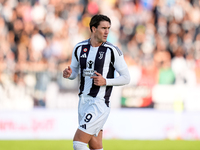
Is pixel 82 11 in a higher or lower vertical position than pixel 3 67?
higher

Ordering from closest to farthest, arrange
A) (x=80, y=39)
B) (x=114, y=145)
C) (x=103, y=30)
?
(x=103, y=30)
(x=114, y=145)
(x=80, y=39)

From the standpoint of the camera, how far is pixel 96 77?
4.93 meters

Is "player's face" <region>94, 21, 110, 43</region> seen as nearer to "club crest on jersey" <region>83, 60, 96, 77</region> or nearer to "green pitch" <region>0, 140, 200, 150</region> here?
"club crest on jersey" <region>83, 60, 96, 77</region>

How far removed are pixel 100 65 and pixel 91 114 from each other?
25.1 inches

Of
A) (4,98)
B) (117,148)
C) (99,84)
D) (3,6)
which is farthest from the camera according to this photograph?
(3,6)

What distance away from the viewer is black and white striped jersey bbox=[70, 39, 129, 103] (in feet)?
16.8

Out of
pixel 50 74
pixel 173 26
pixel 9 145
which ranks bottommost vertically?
pixel 9 145

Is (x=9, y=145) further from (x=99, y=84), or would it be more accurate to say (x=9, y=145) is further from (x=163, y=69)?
(x=99, y=84)

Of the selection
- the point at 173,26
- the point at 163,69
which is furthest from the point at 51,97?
the point at 173,26

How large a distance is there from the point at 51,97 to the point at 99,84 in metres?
5.79

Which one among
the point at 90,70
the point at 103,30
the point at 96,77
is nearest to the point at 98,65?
the point at 90,70

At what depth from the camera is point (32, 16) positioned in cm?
1362

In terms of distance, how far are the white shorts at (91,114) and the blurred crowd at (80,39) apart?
17.9 ft

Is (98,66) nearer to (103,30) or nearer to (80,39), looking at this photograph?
(103,30)
